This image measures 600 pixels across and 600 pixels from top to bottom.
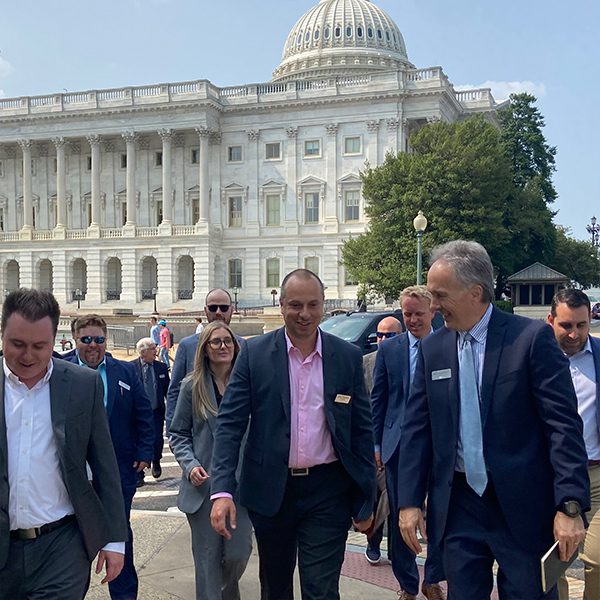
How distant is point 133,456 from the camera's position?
5.96 metres

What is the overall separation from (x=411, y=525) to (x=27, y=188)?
70694 mm

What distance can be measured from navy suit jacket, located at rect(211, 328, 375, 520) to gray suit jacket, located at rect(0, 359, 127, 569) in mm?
740

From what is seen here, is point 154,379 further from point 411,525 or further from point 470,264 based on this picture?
point 470,264

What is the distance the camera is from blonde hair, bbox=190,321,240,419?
17.1 ft

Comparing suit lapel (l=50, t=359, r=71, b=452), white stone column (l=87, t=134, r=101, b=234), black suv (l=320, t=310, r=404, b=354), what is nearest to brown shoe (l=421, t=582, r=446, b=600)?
suit lapel (l=50, t=359, r=71, b=452)

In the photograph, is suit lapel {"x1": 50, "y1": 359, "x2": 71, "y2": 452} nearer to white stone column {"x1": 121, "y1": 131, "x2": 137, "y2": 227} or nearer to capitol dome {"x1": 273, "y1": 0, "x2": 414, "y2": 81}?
white stone column {"x1": 121, "y1": 131, "x2": 137, "y2": 227}

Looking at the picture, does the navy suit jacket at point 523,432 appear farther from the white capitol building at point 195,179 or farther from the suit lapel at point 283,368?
the white capitol building at point 195,179

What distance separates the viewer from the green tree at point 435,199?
44906 mm

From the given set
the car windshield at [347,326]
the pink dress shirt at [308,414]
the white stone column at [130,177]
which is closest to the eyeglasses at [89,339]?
the pink dress shirt at [308,414]

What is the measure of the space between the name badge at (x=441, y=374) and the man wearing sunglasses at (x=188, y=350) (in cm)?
205

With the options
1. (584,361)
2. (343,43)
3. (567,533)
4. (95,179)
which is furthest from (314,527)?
(343,43)

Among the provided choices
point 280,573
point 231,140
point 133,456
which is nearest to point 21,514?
point 280,573

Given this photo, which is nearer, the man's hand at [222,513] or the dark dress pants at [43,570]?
the dark dress pants at [43,570]

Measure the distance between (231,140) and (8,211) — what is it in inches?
952
